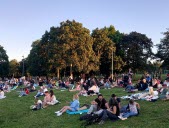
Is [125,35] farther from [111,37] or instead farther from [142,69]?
[142,69]

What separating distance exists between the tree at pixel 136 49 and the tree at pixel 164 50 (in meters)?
4.90

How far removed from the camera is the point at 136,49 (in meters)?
67.6

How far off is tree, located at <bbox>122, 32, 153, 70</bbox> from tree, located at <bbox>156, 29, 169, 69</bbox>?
4899 millimetres

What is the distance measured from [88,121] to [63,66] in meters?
40.8

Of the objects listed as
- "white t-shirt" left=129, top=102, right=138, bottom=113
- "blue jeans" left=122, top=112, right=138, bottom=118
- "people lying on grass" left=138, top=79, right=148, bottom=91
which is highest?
"people lying on grass" left=138, top=79, right=148, bottom=91

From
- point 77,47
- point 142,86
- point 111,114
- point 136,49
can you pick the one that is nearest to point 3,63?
point 77,47

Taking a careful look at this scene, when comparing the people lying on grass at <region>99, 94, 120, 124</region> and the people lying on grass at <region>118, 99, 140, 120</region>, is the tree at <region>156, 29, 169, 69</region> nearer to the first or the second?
the people lying on grass at <region>118, 99, 140, 120</region>

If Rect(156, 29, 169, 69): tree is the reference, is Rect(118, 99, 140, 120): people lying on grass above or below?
below

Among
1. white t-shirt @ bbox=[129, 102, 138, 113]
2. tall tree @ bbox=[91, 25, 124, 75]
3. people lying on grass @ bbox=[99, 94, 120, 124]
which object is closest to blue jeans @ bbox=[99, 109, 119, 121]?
people lying on grass @ bbox=[99, 94, 120, 124]

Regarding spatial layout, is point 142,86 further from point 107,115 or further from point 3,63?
point 3,63

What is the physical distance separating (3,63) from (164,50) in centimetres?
5627

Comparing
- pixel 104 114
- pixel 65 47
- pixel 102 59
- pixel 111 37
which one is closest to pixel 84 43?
pixel 65 47

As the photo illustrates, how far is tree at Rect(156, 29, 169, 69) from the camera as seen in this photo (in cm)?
6047

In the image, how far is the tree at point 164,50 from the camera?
60.5m
